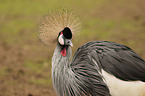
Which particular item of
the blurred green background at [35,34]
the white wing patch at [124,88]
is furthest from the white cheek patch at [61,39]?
the white wing patch at [124,88]

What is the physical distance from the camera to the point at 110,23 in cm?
621

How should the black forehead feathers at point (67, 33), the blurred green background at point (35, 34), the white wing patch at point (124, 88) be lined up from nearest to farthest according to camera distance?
the white wing patch at point (124, 88)
the black forehead feathers at point (67, 33)
the blurred green background at point (35, 34)

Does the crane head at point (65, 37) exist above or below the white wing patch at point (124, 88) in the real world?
above

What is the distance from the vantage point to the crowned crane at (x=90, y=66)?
2.00 metres

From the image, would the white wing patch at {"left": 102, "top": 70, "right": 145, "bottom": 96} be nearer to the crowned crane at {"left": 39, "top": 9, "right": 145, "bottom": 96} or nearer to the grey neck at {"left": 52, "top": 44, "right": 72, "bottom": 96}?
the crowned crane at {"left": 39, "top": 9, "right": 145, "bottom": 96}

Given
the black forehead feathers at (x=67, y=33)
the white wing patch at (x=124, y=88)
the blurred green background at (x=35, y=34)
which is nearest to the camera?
the white wing patch at (x=124, y=88)

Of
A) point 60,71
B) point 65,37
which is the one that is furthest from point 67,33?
point 60,71

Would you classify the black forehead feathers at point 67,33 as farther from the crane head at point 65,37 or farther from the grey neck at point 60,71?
the grey neck at point 60,71

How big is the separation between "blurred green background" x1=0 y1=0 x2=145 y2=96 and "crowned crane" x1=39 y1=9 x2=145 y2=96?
0.58 feet

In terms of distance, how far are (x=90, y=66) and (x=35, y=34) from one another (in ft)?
2.39

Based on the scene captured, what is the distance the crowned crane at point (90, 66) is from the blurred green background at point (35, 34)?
0.18 m

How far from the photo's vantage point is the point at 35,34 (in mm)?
2436

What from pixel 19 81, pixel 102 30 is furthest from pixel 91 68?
pixel 102 30

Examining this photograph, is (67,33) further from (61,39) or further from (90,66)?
(90,66)
